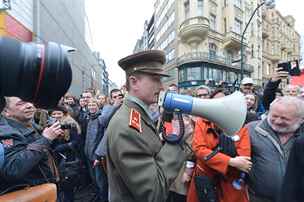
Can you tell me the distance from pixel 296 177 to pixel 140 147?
0.88 metres

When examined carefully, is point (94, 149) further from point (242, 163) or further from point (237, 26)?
point (237, 26)

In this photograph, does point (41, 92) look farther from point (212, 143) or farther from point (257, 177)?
point (257, 177)

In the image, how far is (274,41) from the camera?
2260 inches

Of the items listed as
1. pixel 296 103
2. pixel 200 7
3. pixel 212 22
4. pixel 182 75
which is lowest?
pixel 296 103

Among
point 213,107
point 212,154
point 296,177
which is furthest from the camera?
point 212,154

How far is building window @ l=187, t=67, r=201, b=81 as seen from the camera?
3500 centimetres

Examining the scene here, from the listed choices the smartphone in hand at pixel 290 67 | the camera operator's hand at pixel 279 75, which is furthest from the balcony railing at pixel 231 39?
the camera operator's hand at pixel 279 75

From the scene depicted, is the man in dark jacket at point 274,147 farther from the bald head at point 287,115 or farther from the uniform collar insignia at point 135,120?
the uniform collar insignia at point 135,120

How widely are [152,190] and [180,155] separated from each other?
266 millimetres

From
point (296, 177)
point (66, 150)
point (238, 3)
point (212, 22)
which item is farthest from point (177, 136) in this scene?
point (238, 3)

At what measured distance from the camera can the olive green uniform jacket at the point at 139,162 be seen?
1.76 meters

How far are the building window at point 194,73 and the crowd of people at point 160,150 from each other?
100 feet

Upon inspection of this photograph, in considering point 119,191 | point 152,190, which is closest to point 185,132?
point 152,190

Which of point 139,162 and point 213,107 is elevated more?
point 213,107
